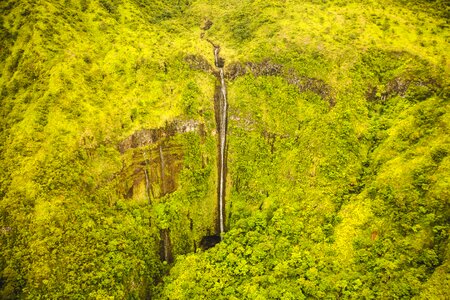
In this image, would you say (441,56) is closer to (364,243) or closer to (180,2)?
(364,243)

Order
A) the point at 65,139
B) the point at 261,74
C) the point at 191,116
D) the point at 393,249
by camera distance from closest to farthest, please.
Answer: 1. the point at 393,249
2. the point at 65,139
3. the point at 191,116
4. the point at 261,74

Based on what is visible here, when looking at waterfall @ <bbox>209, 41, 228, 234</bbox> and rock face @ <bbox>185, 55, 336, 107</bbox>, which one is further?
waterfall @ <bbox>209, 41, 228, 234</bbox>

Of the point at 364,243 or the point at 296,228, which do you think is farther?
the point at 296,228

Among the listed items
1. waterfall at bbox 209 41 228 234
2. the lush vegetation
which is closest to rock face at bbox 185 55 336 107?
the lush vegetation

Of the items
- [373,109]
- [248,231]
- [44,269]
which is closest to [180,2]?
[373,109]

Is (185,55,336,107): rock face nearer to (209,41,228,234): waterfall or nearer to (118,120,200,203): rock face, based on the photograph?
(209,41,228,234): waterfall

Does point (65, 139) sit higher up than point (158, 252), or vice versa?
point (65, 139)

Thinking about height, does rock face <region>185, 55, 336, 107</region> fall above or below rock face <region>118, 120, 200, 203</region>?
above

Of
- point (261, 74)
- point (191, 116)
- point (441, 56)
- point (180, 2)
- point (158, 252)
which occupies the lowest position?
point (158, 252)

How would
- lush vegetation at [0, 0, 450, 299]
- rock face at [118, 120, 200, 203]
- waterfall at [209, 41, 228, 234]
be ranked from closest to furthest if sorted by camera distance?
lush vegetation at [0, 0, 450, 299], rock face at [118, 120, 200, 203], waterfall at [209, 41, 228, 234]
